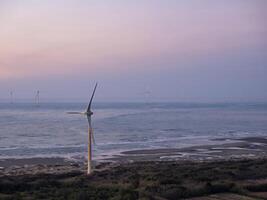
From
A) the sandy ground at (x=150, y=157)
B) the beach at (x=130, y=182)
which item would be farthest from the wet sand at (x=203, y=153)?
the beach at (x=130, y=182)

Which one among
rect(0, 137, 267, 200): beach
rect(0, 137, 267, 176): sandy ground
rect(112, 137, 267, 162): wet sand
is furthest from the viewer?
rect(112, 137, 267, 162): wet sand

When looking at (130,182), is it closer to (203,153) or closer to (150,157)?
(150,157)

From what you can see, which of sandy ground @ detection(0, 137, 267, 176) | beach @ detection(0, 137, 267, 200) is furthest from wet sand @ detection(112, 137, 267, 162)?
beach @ detection(0, 137, 267, 200)

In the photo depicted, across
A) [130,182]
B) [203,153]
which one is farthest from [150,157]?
[130,182]

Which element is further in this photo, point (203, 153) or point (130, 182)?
point (203, 153)

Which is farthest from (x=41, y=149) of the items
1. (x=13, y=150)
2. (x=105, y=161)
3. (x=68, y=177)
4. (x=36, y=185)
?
(x=36, y=185)

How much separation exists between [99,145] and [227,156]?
48.9 feet

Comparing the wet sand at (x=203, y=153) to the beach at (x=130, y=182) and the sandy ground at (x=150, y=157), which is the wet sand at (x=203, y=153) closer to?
the sandy ground at (x=150, y=157)

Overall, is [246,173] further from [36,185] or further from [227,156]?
[227,156]

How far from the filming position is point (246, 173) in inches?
939

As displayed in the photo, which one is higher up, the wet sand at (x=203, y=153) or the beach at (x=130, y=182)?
the beach at (x=130, y=182)

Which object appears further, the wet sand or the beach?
the wet sand

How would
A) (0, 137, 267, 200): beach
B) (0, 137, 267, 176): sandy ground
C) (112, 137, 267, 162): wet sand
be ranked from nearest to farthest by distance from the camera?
1. (0, 137, 267, 200): beach
2. (0, 137, 267, 176): sandy ground
3. (112, 137, 267, 162): wet sand

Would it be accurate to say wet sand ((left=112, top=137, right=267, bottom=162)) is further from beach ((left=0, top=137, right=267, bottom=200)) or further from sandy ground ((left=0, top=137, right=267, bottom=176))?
beach ((left=0, top=137, right=267, bottom=200))
